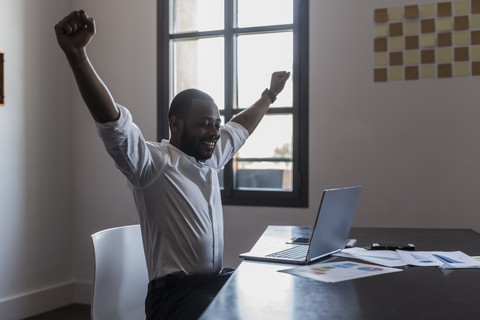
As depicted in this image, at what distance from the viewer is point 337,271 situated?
4.64ft

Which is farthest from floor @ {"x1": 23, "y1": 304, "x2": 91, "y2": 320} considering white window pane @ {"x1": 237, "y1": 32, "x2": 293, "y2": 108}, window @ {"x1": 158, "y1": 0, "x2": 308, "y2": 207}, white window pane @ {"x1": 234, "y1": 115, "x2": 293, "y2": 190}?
white window pane @ {"x1": 237, "y1": 32, "x2": 293, "y2": 108}

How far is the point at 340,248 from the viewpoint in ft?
5.76

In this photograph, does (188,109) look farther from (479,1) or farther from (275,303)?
(479,1)

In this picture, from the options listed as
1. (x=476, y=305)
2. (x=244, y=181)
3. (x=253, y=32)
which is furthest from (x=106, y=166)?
(x=476, y=305)

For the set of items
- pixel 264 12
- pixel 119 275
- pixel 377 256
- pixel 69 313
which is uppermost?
pixel 264 12

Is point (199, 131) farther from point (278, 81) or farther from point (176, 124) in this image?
point (278, 81)

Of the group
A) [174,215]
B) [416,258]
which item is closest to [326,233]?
[416,258]

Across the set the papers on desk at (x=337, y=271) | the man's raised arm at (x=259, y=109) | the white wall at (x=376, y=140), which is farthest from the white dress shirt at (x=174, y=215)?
the white wall at (x=376, y=140)

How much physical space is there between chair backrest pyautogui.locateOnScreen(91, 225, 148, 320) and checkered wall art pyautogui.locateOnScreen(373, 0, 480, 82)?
1.97m

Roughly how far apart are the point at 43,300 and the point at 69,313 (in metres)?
0.22

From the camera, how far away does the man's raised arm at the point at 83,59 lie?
1.26 meters

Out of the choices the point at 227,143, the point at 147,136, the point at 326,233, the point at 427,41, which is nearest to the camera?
the point at 326,233

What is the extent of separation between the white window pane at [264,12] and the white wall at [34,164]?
1.45m

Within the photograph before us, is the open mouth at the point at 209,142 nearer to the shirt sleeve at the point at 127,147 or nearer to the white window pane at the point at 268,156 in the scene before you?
the shirt sleeve at the point at 127,147
